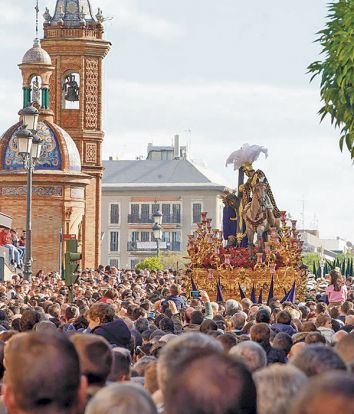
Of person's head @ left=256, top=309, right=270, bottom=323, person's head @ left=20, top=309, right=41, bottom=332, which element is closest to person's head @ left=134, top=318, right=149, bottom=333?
person's head @ left=256, top=309, right=270, bottom=323

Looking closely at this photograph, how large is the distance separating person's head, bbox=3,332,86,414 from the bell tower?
7287cm

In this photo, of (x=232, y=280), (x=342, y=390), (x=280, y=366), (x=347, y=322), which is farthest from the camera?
(x=232, y=280)

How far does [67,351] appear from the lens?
6742 mm

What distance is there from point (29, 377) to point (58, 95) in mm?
76293

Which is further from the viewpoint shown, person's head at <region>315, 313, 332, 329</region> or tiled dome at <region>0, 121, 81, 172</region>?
tiled dome at <region>0, 121, 81, 172</region>

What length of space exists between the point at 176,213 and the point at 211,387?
415ft

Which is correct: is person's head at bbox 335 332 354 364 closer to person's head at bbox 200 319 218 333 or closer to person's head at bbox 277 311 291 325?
person's head at bbox 200 319 218 333

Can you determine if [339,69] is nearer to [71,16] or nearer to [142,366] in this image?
[142,366]

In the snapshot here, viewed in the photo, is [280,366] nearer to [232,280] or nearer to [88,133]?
[232,280]

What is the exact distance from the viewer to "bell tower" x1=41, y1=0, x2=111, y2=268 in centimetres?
8025

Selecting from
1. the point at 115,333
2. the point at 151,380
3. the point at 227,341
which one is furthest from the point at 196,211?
the point at 151,380

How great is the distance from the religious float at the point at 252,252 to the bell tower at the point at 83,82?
41.3 meters

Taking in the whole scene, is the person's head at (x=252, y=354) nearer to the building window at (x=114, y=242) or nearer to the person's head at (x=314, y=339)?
the person's head at (x=314, y=339)

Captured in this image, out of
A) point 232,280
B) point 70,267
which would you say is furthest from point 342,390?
point 232,280
